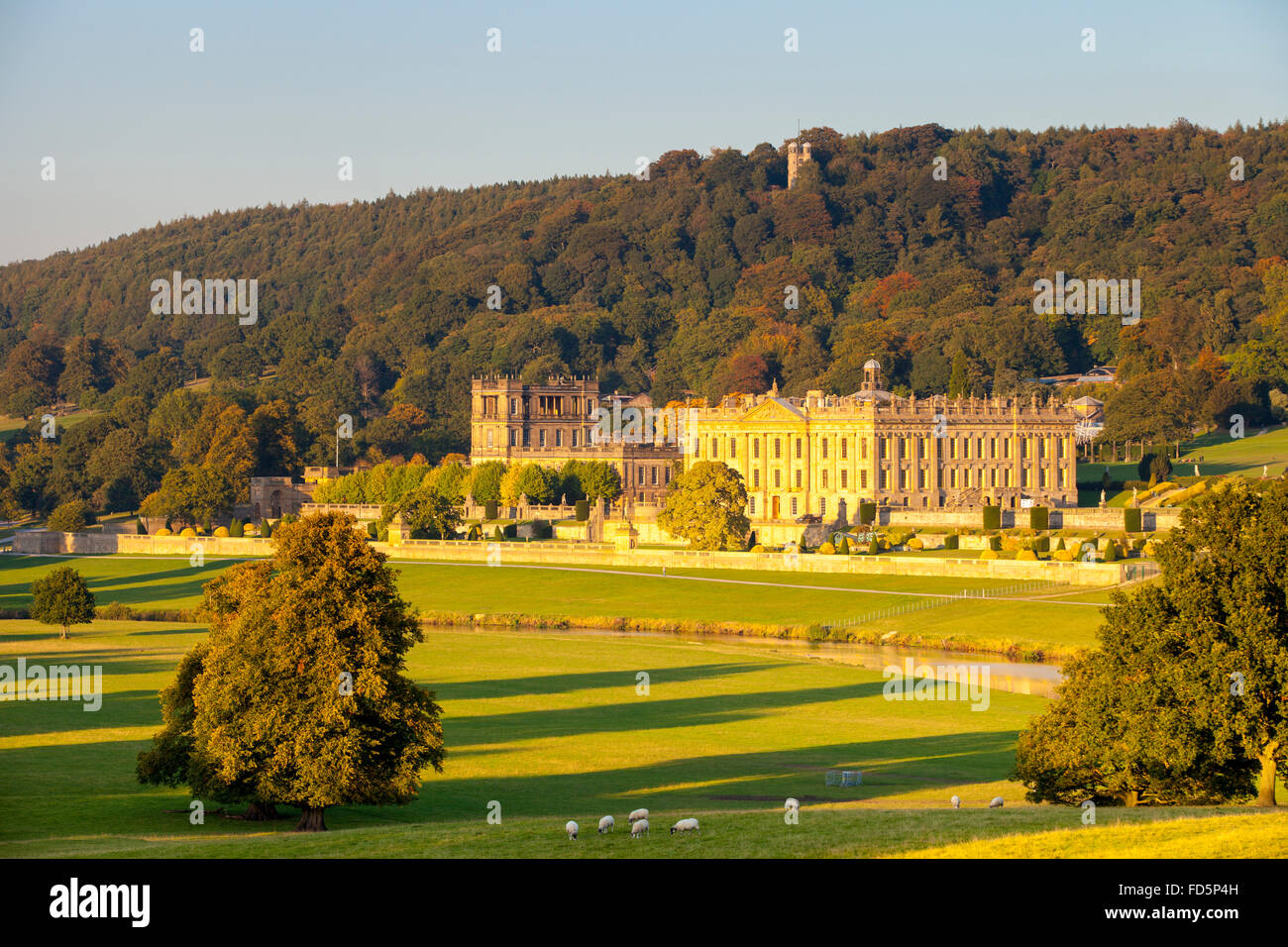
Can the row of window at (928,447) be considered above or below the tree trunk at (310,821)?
above

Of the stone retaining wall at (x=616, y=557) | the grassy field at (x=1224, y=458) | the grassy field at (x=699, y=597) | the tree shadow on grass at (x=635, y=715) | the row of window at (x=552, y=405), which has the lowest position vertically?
the tree shadow on grass at (x=635, y=715)

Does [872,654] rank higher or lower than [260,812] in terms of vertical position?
lower

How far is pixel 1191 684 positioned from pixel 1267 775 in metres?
2.44

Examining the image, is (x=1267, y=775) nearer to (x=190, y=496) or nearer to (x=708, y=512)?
(x=708, y=512)

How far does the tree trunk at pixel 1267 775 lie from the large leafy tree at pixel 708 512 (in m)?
70.7

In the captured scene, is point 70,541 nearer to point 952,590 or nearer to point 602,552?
point 602,552

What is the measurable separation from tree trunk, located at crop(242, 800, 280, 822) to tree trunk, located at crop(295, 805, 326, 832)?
1.16m

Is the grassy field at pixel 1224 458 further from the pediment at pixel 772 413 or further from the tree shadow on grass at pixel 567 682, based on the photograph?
the tree shadow on grass at pixel 567 682

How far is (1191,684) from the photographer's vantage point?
36.2 meters

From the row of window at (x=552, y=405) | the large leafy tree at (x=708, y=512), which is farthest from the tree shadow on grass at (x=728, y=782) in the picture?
the row of window at (x=552, y=405)

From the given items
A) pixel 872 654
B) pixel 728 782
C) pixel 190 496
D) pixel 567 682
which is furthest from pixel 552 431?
pixel 728 782

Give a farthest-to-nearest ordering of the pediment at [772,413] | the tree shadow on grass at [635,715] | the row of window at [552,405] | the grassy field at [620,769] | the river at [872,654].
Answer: the row of window at [552,405] → the pediment at [772,413] → the river at [872,654] → the tree shadow on grass at [635,715] → the grassy field at [620,769]

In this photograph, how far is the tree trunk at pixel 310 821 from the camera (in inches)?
1438
